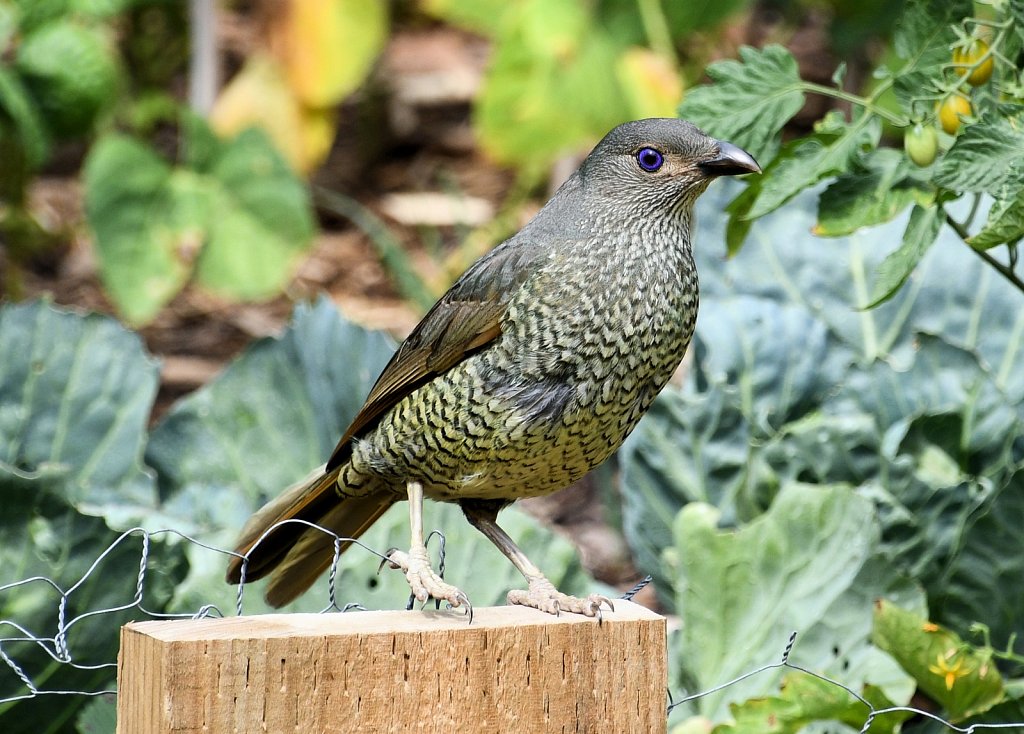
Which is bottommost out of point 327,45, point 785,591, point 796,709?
point 785,591

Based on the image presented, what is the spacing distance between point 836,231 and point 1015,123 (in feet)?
1.05

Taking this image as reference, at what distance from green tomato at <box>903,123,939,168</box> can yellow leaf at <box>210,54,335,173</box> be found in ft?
12.0

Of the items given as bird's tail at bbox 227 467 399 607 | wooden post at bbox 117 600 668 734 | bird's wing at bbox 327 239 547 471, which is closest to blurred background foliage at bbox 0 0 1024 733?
bird's tail at bbox 227 467 399 607

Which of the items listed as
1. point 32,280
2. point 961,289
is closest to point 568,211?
point 961,289

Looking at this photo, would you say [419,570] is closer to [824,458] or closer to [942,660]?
[942,660]

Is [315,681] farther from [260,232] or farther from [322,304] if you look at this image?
[260,232]

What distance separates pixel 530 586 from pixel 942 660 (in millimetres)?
943

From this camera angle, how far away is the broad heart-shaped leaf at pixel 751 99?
2186 millimetres

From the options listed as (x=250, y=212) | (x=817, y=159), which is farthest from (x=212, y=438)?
(x=817, y=159)

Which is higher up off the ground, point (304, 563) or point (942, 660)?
point (304, 563)

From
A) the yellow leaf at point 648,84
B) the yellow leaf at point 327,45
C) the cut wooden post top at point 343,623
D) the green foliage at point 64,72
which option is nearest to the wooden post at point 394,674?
the cut wooden post top at point 343,623

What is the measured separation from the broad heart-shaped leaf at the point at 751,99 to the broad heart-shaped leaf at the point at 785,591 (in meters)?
0.94

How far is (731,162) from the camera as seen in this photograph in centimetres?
212

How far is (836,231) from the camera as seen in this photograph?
2.15 meters
